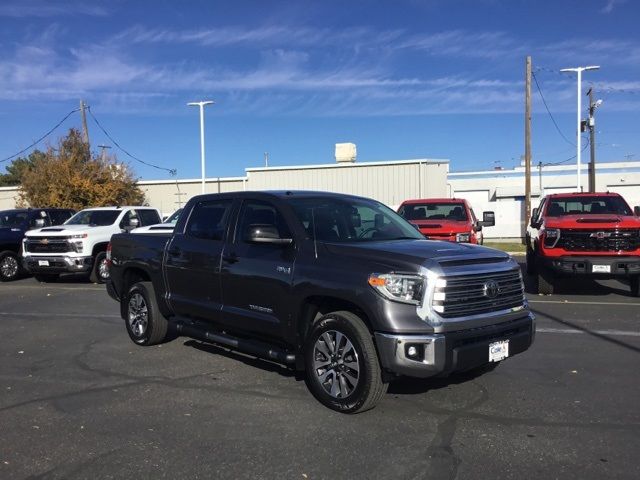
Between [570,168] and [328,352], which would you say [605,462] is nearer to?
[328,352]

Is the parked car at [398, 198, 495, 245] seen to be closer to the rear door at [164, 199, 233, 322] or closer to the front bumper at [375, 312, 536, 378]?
the rear door at [164, 199, 233, 322]

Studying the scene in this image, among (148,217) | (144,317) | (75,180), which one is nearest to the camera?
(144,317)

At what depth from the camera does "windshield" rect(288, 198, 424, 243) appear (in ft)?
18.0

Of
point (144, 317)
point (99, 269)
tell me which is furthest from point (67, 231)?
point (144, 317)

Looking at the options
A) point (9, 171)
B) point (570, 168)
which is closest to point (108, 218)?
point (570, 168)

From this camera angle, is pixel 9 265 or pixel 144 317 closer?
pixel 144 317

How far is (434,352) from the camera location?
4414mm

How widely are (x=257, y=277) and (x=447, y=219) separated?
332 inches

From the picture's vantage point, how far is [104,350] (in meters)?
7.20

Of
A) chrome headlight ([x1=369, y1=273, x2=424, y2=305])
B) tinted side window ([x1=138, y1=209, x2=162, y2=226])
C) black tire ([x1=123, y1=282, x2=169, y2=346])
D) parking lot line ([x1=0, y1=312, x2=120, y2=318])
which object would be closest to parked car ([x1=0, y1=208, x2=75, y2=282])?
tinted side window ([x1=138, y1=209, x2=162, y2=226])

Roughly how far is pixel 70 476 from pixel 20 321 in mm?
6478

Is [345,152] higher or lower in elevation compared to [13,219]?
higher

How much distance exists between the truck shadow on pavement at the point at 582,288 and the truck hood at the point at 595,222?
169 cm

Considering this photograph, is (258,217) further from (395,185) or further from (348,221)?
(395,185)
